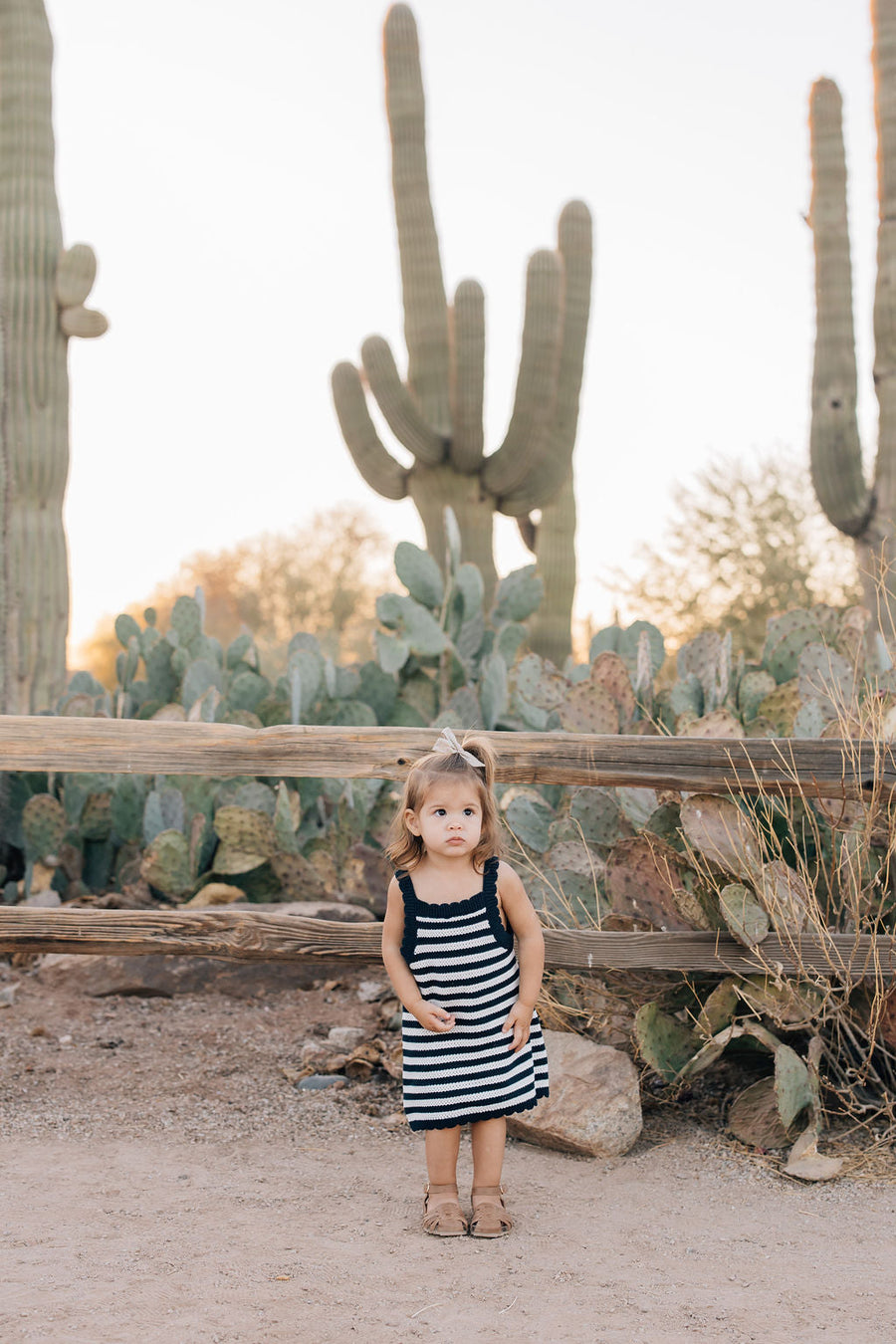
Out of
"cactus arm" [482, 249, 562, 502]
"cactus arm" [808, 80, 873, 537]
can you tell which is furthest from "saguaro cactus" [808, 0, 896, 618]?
"cactus arm" [482, 249, 562, 502]

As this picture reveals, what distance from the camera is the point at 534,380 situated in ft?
36.9

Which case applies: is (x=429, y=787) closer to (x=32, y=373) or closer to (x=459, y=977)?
(x=459, y=977)

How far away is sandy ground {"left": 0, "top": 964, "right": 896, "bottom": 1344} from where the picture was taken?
2.44m

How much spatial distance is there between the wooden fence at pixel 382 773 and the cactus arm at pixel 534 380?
7.89 meters

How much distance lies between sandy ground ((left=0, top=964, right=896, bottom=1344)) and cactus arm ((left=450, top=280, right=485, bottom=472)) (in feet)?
25.5

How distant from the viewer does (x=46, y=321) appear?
24.6 feet

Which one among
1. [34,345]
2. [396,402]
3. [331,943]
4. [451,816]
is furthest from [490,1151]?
[396,402]

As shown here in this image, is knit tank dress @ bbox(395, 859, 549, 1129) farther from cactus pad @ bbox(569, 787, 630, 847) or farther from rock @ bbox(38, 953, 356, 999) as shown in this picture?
rock @ bbox(38, 953, 356, 999)

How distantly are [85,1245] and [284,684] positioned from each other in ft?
12.0

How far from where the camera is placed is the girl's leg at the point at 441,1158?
2.92 m

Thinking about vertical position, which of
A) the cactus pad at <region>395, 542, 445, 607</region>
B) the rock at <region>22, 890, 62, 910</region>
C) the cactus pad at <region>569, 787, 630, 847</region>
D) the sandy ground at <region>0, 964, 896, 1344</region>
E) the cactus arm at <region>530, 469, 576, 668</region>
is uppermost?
the cactus arm at <region>530, 469, 576, 668</region>

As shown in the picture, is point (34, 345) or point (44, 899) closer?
point (44, 899)

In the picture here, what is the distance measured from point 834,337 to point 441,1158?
9.33 m

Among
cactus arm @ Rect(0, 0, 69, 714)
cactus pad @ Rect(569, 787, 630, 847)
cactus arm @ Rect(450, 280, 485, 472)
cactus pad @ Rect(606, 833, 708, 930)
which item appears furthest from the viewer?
cactus arm @ Rect(450, 280, 485, 472)
